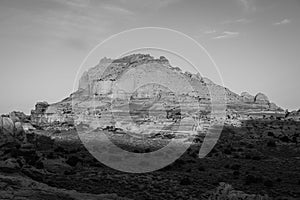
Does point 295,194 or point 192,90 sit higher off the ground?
point 192,90

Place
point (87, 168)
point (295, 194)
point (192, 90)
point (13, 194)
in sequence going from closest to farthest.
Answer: point (13, 194), point (295, 194), point (87, 168), point (192, 90)

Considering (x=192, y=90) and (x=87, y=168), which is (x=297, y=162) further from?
(x=192, y=90)

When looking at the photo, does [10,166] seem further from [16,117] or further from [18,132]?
[16,117]

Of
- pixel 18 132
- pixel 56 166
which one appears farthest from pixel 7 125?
pixel 56 166

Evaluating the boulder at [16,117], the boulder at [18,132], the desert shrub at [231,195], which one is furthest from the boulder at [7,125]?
the desert shrub at [231,195]

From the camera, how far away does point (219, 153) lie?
146ft

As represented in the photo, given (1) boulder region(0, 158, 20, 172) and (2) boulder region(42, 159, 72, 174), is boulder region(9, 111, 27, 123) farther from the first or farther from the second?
(1) boulder region(0, 158, 20, 172)

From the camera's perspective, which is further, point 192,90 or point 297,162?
point 192,90

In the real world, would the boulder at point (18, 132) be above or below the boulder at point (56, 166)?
above

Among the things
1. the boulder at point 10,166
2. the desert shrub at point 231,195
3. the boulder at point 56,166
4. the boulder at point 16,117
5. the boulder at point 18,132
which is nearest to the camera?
the desert shrub at point 231,195

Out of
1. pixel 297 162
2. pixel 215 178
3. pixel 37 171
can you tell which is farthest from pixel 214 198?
pixel 297 162

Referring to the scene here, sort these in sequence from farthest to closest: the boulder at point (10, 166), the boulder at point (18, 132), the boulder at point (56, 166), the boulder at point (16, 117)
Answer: the boulder at point (16, 117) < the boulder at point (18, 132) < the boulder at point (56, 166) < the boulder at point (10, 166)

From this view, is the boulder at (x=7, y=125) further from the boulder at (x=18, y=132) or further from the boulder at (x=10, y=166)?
the boulder at (x=10, y=166)

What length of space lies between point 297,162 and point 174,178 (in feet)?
60.7
